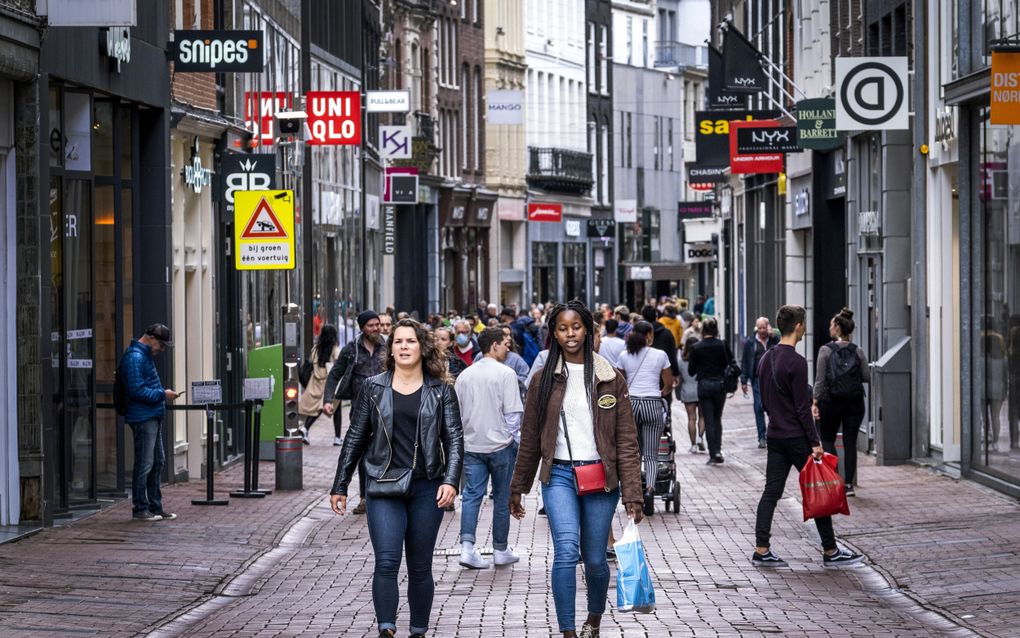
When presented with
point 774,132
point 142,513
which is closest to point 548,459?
point 142,513

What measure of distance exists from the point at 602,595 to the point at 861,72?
44.5 feet

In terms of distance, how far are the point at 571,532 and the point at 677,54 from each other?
83.0 meters

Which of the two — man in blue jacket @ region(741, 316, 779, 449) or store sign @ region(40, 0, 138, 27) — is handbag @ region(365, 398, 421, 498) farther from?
man in blue jacket @ region(741, 316, 779, 449)

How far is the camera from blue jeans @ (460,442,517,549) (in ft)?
50.0

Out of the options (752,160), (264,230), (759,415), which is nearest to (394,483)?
(264,230)

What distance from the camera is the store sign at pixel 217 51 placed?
20.3m

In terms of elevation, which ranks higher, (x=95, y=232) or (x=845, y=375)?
(x=95, y=232)

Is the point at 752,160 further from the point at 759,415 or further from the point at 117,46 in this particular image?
the point at 117,46

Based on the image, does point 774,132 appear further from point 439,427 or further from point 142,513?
point 439,427

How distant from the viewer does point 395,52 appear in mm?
57875

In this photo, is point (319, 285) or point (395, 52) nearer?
point (319, 285)

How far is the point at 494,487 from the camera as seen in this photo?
1555cm

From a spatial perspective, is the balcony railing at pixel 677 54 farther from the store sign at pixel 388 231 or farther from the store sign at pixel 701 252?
the store sign at pixel 388 231

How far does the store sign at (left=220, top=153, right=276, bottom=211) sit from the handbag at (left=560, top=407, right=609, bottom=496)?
43.9ft
